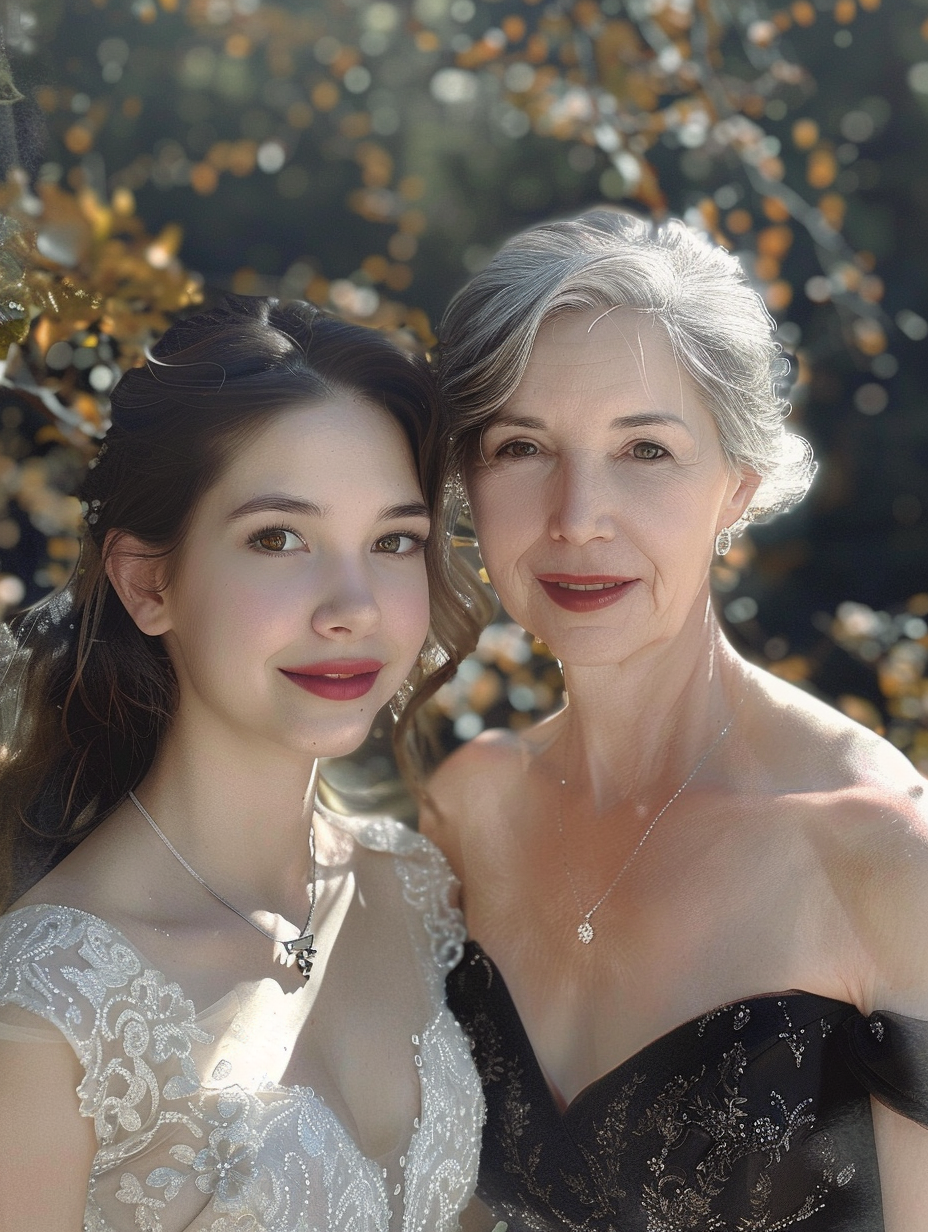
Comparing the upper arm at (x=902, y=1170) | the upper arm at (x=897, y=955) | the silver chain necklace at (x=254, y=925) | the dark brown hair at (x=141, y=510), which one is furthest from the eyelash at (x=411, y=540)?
the upper arm at (x=902, y=1170)

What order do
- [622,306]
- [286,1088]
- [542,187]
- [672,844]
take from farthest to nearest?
[542,187] → [672,844] → [622,306] → [286,1088]

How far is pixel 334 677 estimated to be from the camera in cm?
211

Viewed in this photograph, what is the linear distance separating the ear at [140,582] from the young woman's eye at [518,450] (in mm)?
597

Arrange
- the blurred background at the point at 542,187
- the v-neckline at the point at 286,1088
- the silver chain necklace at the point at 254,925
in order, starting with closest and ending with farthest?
the v-neckline at the point at 286,1088, the silver chain necklace at the point at 254,925, the blurred background at the point at 542,187

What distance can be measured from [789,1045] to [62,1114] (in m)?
1.06

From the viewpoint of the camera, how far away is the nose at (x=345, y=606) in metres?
2.06

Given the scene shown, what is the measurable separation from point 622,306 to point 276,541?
0.68 metres

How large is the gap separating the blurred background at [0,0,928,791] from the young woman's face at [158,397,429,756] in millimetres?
1024

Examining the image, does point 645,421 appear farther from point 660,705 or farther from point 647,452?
point 660,705

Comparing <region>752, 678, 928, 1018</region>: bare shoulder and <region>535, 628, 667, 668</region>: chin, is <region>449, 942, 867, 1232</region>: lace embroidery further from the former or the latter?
<region>535, 628, 667, 668</region>: chin

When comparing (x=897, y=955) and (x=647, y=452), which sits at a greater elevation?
(x=647, y=452)

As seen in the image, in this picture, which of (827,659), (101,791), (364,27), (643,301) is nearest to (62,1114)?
(101,791)

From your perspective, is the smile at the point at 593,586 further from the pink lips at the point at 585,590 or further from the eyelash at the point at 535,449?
the eyelash at the point at 535,449

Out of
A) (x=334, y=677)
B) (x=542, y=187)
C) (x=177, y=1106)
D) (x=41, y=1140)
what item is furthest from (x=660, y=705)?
(x=542, y=187)
